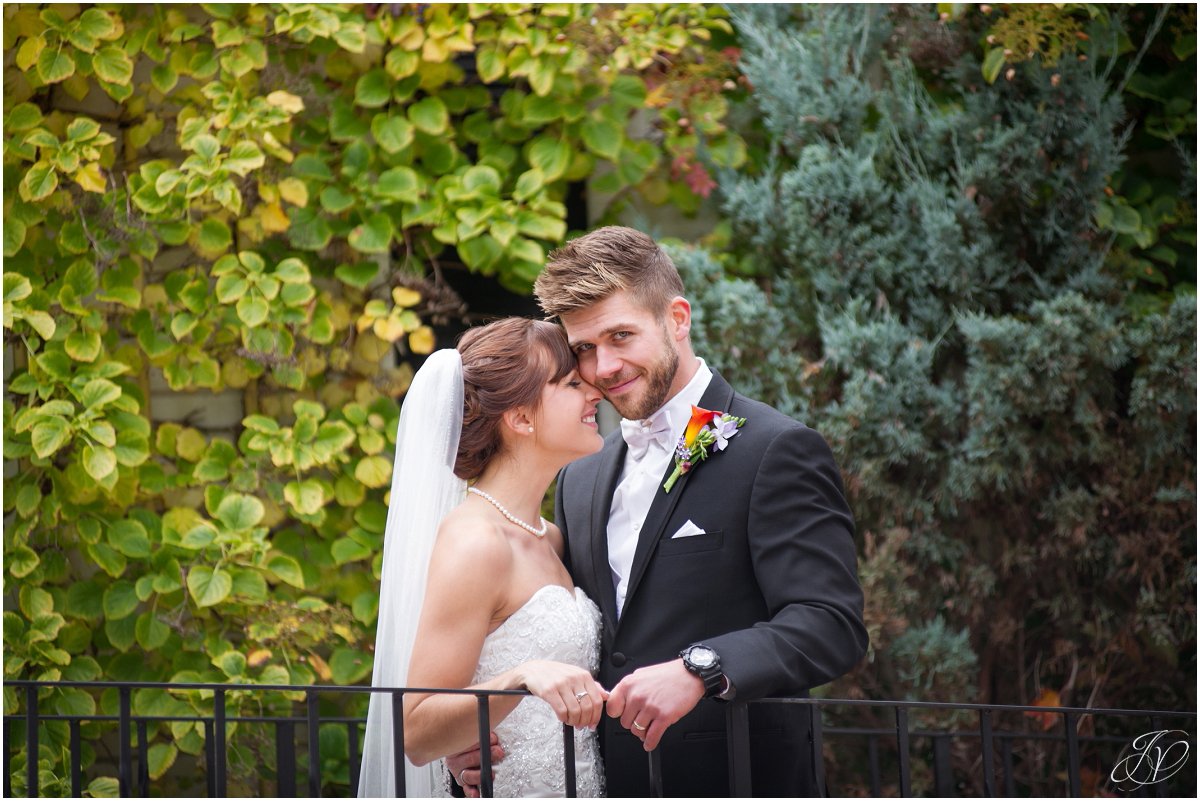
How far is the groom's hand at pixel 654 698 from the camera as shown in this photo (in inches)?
90.1

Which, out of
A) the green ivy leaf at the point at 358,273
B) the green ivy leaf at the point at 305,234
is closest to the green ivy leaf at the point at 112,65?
the green ivy leaf at the point at 305,234

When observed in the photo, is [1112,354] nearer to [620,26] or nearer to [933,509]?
[933,509]

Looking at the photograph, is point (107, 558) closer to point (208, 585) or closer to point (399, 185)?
point (208, 585)

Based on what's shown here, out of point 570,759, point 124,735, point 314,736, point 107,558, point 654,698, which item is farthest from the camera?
point 107,558

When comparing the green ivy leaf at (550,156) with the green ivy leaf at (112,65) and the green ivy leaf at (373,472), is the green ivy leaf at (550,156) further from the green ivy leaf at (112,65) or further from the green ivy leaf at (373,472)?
the green ivy leaf at (112,65)

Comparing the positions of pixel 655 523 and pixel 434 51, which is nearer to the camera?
pixel 655 523

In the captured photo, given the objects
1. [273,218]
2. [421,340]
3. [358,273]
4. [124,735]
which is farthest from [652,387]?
[273,218]

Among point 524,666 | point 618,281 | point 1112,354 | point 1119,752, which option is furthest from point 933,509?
point 524,666

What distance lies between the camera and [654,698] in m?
2.29

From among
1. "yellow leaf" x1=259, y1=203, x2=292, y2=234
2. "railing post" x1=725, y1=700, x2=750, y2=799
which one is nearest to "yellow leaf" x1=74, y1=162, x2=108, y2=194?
"yellow leaf" x1=259, y1=203, x2=292, y2=234

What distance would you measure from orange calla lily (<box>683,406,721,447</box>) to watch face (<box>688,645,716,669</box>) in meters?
0.62

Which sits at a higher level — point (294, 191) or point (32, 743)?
point (294, 191)

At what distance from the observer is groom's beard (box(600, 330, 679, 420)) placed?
2855 mm

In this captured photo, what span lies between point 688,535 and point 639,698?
0.55 metres
